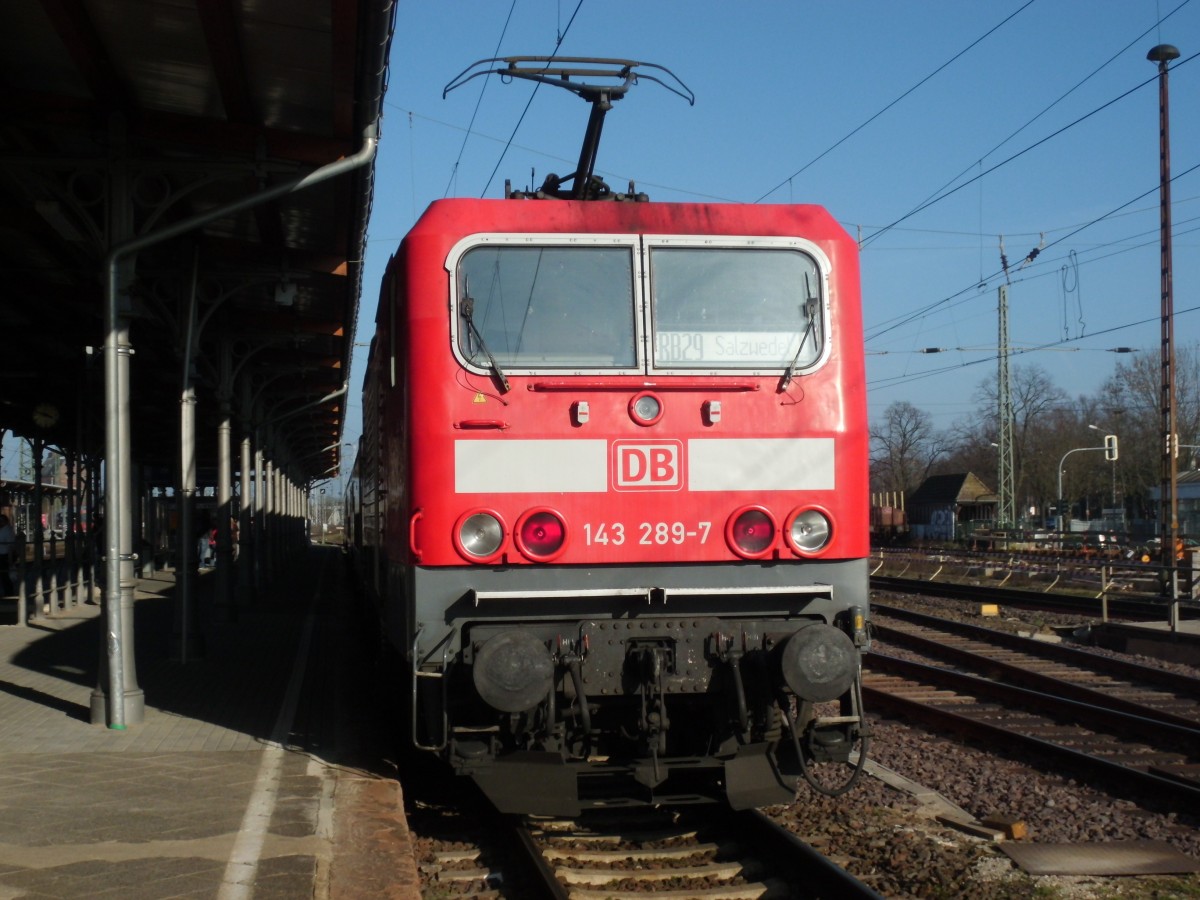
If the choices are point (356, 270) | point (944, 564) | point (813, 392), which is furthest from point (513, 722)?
point (944, 564)

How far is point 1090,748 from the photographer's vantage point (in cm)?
948

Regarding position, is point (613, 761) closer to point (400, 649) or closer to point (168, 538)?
point (400, 649)

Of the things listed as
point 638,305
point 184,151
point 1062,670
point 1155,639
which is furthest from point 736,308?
point 1155,639

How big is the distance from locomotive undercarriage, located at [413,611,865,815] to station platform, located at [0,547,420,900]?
0.65 meters

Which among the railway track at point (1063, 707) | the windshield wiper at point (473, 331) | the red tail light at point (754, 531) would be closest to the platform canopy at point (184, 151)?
the windshield wiper at point (473, 331)

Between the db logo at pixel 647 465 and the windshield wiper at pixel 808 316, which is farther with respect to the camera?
the windshield wiper at pixel 808 316

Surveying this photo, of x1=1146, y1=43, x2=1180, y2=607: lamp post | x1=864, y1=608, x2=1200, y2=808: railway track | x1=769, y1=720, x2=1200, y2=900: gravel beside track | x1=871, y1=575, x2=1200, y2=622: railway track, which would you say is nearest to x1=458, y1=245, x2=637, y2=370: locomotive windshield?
x1=769, y1=720, x2=1200, y2=900: gravel beside track

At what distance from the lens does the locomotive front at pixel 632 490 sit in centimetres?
629

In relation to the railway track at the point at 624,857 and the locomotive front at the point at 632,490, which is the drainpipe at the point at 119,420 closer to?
the locomotive front at the point at 632,490

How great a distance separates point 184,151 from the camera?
9680 millimetres

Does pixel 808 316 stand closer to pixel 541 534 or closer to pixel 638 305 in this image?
pixel 638 305

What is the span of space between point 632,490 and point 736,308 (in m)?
1.11

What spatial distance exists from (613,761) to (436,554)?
1.35 m

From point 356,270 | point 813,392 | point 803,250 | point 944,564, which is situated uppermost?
point 356,270
